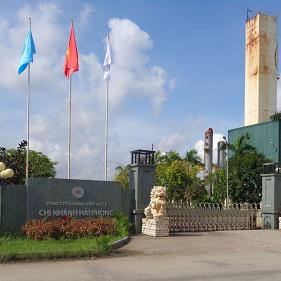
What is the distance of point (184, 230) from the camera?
22547mm

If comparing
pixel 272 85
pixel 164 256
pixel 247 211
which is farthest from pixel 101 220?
pixel 272 85

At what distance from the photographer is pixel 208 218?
23.6 meters

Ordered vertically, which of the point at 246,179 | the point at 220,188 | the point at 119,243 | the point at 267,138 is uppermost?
the point at 267,138

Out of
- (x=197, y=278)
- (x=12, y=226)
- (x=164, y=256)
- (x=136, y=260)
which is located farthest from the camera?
(x=12, y=226)

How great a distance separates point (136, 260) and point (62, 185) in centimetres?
666

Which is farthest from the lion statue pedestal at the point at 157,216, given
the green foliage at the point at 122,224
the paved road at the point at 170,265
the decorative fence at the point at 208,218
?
the paved road at the point at 170,265

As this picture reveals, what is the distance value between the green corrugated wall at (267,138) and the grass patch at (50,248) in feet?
107

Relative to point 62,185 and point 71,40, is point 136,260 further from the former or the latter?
point 71,40

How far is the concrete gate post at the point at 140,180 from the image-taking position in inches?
826

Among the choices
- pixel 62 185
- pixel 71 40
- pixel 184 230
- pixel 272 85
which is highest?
pixel 272 85

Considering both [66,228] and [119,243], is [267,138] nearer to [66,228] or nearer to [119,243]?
[66,228]

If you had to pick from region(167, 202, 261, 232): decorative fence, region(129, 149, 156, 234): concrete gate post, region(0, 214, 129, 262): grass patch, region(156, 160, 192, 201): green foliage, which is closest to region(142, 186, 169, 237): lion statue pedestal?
region(129, 149, 156, 234): concrete gate post

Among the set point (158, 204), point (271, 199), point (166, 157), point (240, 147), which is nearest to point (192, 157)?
point (166, 157)

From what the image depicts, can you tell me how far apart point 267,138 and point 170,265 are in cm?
3723
